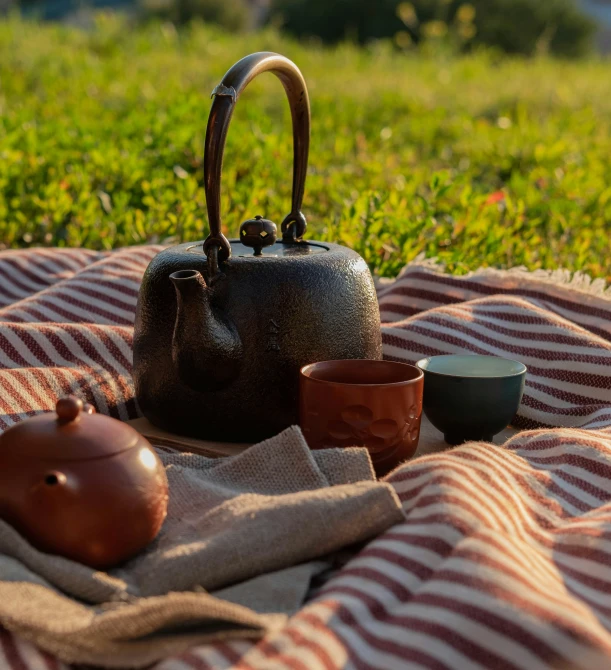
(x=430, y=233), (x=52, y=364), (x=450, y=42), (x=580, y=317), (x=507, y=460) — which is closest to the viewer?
(x=507, y=460)

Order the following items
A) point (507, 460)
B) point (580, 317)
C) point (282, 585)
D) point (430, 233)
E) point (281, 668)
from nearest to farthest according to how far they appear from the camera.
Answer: point (281, 668) → point (282, 585) → point (507, 460) → point (580, 317) → point (430, 233)

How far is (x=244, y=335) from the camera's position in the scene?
→ 1829mm

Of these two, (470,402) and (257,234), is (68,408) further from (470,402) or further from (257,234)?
(470,402)

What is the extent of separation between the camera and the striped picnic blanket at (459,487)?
1.21 metres

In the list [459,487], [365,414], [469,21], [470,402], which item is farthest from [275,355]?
[469,21]

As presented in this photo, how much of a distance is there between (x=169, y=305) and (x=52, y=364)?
1.76ft

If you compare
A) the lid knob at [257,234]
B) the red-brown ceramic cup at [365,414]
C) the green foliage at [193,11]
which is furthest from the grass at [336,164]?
the green foliage at [193,11]

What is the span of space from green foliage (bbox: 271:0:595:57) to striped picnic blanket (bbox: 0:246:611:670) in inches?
463

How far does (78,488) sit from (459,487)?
0.56 metres

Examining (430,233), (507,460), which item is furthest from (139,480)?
(430,233)

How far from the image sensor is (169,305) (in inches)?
74.5

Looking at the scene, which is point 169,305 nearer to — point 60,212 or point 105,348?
point 105,348

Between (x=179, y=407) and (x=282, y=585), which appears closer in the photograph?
(x=282, y=585)

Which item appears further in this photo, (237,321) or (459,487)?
(237,321)
